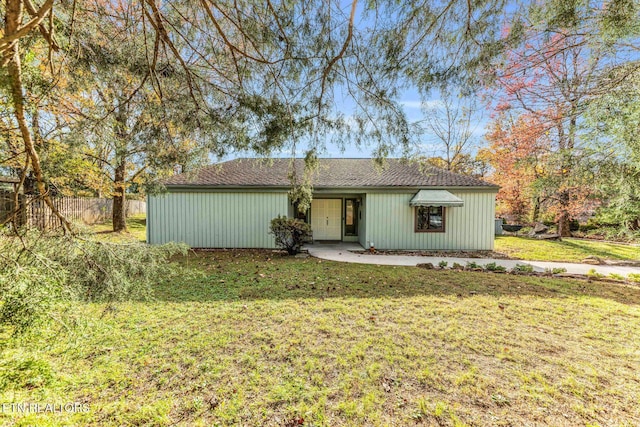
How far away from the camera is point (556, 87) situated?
18.6 feet

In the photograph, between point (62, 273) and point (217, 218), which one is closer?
point (62, 273)

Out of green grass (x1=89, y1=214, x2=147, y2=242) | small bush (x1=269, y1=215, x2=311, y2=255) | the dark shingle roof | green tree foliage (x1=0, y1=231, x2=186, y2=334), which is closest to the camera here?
green tree foliage (x1=0, y1=231, x2=186, y2=334)

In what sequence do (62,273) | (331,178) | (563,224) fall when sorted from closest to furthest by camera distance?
(62,273)
(331,178)
(563,224)

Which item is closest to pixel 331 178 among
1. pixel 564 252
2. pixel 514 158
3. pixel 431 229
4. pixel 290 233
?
pixel 290 233

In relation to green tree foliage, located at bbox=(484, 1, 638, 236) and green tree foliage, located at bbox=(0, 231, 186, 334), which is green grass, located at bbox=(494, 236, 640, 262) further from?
green tree foliage, located at bbox=(0, 231, 186, 334)

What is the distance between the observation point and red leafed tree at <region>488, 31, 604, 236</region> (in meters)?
A: 4.37

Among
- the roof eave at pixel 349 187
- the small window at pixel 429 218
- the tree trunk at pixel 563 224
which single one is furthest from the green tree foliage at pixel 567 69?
the tree trunk at pixel 563 224

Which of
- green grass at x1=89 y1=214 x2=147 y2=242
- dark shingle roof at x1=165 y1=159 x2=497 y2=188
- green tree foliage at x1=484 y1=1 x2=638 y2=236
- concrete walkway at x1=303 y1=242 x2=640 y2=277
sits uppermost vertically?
green tree foliage at x1=484 y1=1 x2=638 y2=236

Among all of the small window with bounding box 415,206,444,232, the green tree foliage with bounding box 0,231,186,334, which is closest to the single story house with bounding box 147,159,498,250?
the small window with bounding box 415,206,444,232

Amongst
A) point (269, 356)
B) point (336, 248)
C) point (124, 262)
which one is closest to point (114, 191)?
point (336, 248)

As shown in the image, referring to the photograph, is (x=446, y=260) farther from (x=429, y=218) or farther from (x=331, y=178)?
(x=331, y=178)

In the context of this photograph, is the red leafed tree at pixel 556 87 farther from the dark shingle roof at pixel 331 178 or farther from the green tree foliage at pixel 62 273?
the green tree foliage at pixel 62 273

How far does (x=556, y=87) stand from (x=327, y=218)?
9.72 meters

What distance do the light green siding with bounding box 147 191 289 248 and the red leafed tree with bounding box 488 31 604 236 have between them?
812 cm
